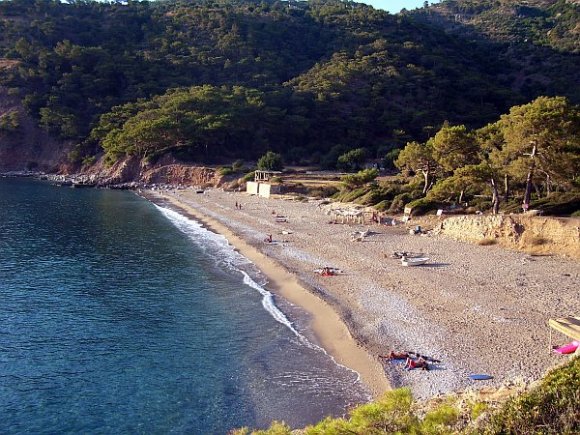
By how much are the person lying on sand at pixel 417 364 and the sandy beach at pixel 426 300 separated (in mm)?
314

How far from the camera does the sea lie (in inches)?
595

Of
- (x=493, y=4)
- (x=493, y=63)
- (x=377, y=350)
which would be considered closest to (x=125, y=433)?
(x=377, y=350)

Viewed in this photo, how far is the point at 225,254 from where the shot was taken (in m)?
35.7

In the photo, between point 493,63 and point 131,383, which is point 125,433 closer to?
point 131,383

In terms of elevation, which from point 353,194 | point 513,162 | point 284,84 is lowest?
point 353,194

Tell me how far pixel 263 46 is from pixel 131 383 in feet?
386

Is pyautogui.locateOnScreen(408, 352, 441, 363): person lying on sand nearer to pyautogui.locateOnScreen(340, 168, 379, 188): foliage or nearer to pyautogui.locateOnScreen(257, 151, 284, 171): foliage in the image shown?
pyautogui.locateOnScreen(340, 168, 379, 188): foliage

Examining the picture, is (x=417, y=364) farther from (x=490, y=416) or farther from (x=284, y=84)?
(x=284, y=84)

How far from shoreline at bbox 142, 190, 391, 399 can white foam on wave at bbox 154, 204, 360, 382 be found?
35 centimetres

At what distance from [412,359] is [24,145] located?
102m

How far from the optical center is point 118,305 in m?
25.0

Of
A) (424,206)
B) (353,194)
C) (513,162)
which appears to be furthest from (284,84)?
(513,162)

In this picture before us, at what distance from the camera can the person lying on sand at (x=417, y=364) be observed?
16.9m

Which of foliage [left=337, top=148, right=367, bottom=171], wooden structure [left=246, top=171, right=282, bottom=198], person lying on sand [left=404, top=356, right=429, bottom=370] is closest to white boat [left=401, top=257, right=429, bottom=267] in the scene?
person lying on sand [left=404, top=356, right=429, bottom=370]
